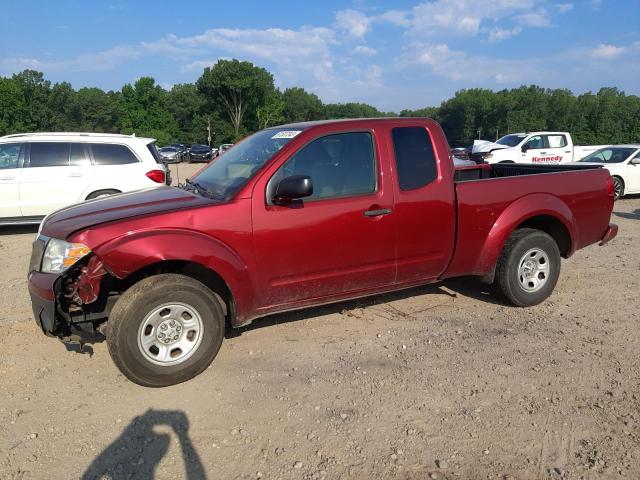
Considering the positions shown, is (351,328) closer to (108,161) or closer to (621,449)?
(621,449)

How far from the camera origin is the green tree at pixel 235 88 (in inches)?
2906

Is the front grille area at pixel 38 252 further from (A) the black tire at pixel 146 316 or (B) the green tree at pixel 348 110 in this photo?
(B) the green tree at pixel 348 110

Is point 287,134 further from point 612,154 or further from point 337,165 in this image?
Result: point 612,154

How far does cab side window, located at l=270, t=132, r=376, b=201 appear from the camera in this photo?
13.0ft

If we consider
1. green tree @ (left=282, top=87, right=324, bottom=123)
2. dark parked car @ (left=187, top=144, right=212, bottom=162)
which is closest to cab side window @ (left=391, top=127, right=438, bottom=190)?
dark parked car @ (left=187, top=144, right=212, bottom=162)

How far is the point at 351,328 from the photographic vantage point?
14.9ft

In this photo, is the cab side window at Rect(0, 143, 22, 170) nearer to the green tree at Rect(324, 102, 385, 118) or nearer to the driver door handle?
the driver door handle

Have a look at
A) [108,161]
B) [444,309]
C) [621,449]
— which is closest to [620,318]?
[444,309]

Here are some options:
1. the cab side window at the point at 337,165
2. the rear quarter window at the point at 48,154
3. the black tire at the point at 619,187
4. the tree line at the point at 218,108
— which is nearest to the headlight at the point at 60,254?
the cab side window at the point at 337,165

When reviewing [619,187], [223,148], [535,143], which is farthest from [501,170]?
[223,148]

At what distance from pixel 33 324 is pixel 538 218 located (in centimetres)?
501

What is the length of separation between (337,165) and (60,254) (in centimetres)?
216

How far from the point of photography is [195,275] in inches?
151

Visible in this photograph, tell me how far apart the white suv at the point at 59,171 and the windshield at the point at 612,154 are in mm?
12150
